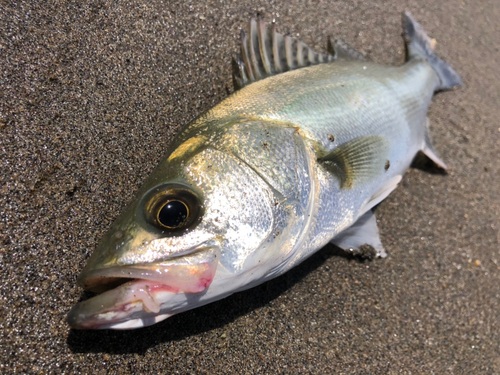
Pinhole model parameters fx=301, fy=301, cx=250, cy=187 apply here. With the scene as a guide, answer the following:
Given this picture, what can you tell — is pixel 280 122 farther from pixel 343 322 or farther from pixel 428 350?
pixel 428 350

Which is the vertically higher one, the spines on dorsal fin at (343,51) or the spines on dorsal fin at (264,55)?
the spines on dorsal fin at (264,55)

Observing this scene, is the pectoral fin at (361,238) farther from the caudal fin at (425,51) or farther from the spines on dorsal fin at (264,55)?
the caudal fin at (425,51)

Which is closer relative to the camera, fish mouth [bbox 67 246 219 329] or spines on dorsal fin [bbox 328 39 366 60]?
fish mouth [bbox 67 246 219 329]

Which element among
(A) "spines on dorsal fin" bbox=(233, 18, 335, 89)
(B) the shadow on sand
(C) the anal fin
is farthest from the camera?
(C) the anal fin

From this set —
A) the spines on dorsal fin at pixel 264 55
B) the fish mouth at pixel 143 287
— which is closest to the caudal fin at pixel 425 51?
the spines on dorsal fin at pixel 264 55

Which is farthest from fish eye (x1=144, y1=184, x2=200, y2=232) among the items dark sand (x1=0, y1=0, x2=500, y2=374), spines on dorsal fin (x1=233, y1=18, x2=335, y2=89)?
spines on dorsal fin (x1=233, y1=18, x2=335, y2=89)

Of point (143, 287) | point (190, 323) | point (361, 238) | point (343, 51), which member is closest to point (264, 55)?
point (343, 51)

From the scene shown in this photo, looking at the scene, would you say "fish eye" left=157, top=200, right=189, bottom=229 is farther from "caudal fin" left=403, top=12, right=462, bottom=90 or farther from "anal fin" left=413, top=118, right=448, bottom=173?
"caudal fin" left=403, top=12, right=462, bottom=90
